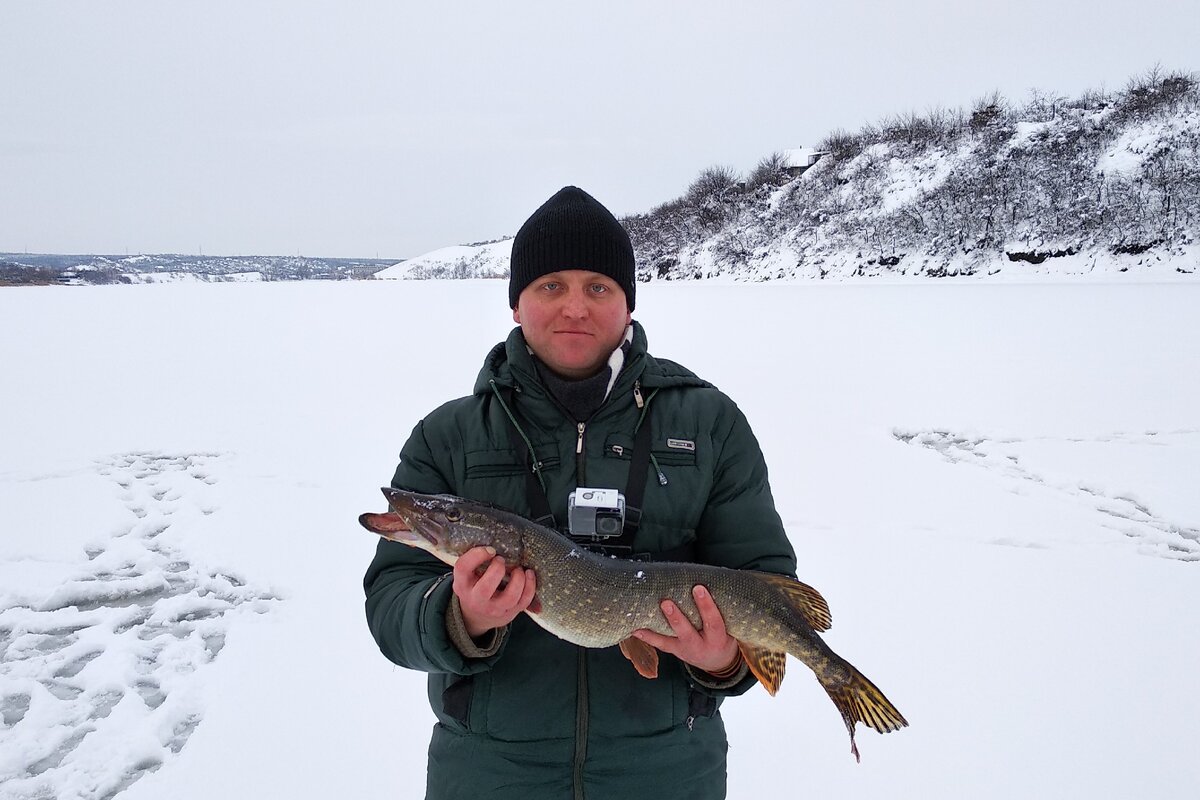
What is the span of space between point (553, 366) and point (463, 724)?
0.88 m

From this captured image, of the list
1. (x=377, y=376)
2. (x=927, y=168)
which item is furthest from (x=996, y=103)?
(x=377, y=376)

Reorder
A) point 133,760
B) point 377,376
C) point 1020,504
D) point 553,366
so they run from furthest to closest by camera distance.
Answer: point 377,376, point 1020,504, point 133,760, point 553,366

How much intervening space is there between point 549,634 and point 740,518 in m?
0.55

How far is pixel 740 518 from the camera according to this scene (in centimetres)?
170

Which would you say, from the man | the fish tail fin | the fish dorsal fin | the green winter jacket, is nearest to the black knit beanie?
the man

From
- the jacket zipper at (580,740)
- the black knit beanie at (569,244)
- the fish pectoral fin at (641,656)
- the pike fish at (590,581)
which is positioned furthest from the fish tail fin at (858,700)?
the black knit beanie at (569,244)

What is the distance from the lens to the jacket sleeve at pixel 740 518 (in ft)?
5.56

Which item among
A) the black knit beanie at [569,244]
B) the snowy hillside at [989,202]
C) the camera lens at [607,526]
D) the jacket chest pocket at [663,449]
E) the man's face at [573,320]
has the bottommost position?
the camera lens at [607,526]

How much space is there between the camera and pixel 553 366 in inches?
70.0

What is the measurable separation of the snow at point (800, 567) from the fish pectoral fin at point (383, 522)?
1489 millimetres

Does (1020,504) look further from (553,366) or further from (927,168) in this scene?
(927,168)

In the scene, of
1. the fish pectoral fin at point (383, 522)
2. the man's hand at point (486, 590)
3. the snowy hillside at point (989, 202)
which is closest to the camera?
the man's hand at point (486, 590)

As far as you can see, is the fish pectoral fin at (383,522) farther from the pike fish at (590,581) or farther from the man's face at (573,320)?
the man's face at (573,320)

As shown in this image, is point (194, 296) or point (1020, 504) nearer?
point (1020, 504)
